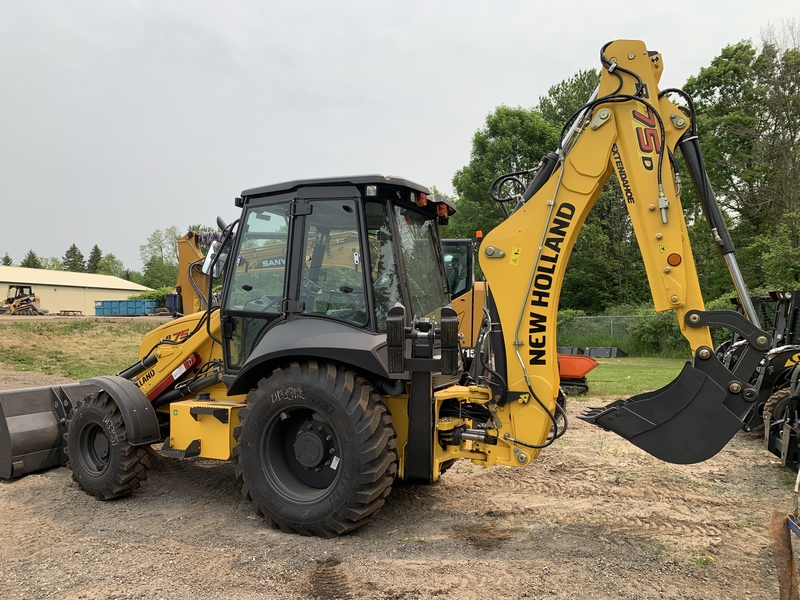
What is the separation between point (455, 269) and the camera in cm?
805

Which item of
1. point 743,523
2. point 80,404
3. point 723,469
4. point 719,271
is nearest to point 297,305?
point 80,404

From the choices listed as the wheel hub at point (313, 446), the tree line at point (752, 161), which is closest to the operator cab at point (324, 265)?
the wheel hub at point (313, 446)

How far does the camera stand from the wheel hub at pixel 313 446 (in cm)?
445

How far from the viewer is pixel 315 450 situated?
4.45m

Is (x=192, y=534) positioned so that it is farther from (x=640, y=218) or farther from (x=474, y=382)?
(x=640, y=218)

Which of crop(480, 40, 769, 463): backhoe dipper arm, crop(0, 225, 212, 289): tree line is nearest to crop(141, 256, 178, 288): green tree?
crop(0, 225, 212, 289): tree line

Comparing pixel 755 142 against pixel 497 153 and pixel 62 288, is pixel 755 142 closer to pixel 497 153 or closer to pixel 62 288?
pixel 497 153

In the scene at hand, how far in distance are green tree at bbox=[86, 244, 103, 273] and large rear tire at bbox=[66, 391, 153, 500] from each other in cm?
10562

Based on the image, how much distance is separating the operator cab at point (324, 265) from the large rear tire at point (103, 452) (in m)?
1.13

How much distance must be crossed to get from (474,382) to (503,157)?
Result: 28661 mm

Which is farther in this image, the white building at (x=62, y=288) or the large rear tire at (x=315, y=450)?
the white building at (x=62, y=288)

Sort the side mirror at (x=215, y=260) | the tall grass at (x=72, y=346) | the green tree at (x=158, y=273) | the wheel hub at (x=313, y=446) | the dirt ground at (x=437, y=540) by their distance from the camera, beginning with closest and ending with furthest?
the dirt ground at (x=437, y=540) → the wheel hub at (x=313, y=446) → the side mirror at (x=215, y=260) → the tall grass at (x=72, y=346) → the green tree at (x=158, y=273)

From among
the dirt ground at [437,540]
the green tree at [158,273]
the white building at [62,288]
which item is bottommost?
the dirt ground at [437,540]

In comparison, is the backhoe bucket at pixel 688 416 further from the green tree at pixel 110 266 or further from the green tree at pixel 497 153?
the green tree at pixel 110 266
